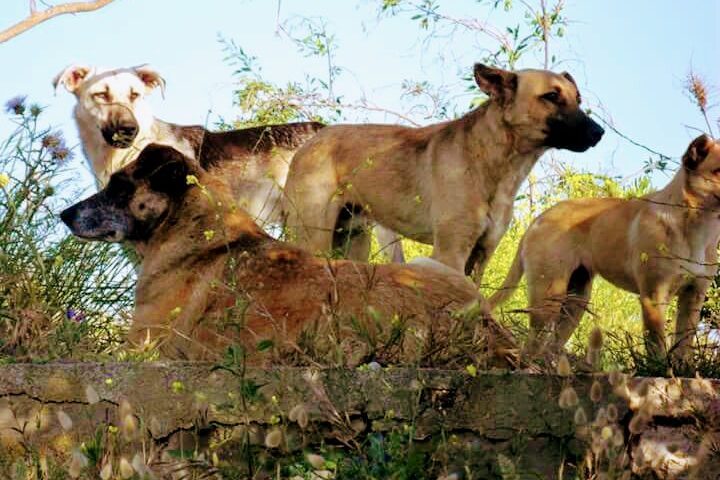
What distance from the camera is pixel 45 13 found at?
346 inches

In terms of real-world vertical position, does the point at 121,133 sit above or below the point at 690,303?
above

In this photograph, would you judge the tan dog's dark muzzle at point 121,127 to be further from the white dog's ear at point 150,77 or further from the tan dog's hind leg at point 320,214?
the tan dog's hind leg at point 320,214

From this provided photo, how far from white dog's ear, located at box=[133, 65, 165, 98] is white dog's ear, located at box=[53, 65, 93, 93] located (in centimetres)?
46

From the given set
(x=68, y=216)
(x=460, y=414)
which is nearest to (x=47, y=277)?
(x=68, y=216)

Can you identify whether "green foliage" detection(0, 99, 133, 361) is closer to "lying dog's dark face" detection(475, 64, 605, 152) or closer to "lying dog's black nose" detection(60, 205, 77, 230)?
"lying dog's black nose" detection(60, 205, 77, 230)

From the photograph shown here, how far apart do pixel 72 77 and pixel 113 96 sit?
548mm

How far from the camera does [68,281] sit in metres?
6.60

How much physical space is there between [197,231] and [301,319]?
118cm

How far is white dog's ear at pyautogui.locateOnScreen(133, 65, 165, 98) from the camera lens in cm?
1111

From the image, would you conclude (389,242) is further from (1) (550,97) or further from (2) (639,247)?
(2) (639,247)

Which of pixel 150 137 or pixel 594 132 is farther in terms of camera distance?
pixel 150 137

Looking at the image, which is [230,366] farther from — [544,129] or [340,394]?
[544,129]

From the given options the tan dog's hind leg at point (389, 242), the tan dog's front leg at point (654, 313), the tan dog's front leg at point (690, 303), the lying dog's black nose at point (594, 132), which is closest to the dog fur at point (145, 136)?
the tan dog's hind leg at point (389, 242)

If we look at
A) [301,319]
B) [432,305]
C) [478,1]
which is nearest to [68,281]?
[301,319]
